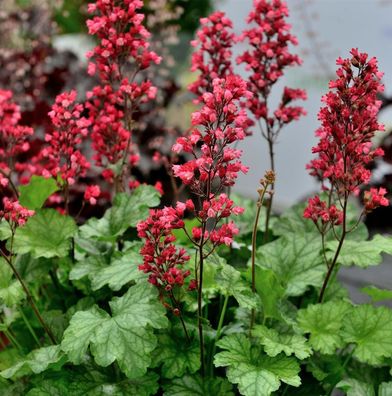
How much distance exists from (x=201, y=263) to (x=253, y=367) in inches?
9.4

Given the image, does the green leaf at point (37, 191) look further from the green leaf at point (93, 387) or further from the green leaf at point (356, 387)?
the green leaf at point (356, 387)

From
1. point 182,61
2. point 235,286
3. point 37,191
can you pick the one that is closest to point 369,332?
point 235,286

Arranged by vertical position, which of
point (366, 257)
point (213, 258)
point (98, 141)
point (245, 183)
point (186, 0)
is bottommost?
point (245, 183)

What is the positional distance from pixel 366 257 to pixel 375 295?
5.8 inches

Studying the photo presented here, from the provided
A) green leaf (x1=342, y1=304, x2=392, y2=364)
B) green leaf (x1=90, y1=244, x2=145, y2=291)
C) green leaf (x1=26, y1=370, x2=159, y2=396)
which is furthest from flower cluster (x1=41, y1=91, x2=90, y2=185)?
green leaf (x1=342, y1=304, x2=392, y2=364)

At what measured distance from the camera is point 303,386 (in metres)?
1.40

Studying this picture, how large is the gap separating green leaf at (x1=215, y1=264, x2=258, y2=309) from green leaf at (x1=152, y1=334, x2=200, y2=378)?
0.49 ft

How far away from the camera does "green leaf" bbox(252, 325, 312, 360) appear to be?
121 cm

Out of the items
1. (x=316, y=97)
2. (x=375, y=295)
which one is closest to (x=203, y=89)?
(x=375, y=295)

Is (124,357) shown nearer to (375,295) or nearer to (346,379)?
(346,379)

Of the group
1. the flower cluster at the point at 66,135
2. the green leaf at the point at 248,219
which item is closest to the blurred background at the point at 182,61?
the green leaf at the point at 248,219

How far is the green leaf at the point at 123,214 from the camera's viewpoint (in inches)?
59.4

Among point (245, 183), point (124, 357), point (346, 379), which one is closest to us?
point (124, 357)

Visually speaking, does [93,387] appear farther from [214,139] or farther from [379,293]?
[379,293]
